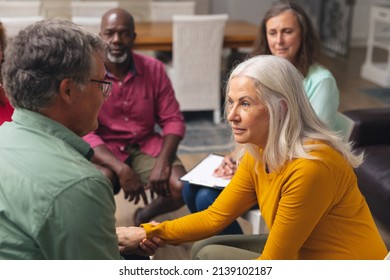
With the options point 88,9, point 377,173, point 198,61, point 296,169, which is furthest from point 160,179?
point 88,9

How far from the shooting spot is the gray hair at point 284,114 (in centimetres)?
145

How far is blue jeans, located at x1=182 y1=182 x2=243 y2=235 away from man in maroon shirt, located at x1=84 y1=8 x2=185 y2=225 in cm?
20

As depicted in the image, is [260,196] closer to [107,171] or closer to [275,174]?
[275,174]

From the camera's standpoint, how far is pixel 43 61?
3.67 ft

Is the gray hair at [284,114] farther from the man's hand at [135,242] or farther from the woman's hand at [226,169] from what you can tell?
the woman's hand at [226,169]

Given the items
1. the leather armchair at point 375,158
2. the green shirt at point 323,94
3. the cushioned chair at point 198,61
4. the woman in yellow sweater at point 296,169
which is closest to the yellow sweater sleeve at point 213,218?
the woman in yellow sweater at point 296,169

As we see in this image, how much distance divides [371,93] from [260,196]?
4.04 m

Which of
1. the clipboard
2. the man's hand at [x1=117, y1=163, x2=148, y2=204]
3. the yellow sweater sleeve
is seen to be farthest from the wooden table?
the yellow sweater sleeve

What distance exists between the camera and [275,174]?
1.51m

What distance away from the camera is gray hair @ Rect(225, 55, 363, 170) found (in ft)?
4.77

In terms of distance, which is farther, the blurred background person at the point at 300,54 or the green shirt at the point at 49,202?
the blurred background person at the point at 300,54

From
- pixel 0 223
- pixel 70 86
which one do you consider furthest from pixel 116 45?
pixel 0 223

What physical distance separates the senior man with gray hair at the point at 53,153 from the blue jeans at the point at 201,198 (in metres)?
0.97

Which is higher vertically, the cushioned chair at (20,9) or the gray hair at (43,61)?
the gray hair at (43,61)
